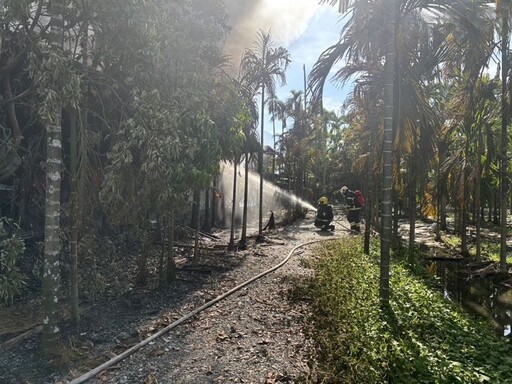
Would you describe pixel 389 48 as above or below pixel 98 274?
above

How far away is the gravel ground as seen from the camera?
16.6 ft

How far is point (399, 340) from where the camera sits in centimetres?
549

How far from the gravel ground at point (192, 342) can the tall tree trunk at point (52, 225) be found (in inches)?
17.4

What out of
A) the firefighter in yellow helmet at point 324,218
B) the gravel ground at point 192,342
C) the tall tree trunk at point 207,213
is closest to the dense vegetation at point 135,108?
the gravel ground at point 192,342

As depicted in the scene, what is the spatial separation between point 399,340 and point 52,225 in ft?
16.9

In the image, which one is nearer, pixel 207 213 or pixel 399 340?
pixel 399 340

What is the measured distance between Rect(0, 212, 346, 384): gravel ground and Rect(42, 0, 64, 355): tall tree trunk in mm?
442

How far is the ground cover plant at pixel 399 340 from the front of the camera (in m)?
4.55

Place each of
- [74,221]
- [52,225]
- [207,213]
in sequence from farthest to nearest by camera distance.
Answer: [207,213]
[74,221]
[52,225]

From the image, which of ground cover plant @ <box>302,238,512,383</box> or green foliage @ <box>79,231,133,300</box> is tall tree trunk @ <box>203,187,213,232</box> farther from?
ground cover plant @ <box>302,238,512,383</box>

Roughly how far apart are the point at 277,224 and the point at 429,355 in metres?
22.4

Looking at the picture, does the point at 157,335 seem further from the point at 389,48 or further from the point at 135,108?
the point at 389,48

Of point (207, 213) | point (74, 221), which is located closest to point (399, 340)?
point (74, 221)

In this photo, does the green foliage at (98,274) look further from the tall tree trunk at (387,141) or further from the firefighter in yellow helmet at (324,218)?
the firefighter in yellow helmet at (324,218)
